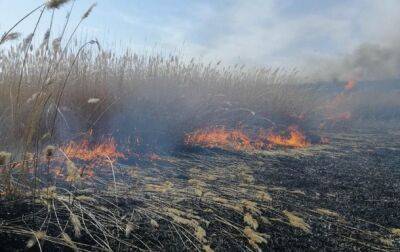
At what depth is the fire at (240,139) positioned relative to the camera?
18.2ft

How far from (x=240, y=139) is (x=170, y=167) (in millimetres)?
2381

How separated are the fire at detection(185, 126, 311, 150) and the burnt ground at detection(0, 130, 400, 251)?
621 millimetres

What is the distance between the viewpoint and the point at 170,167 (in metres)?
4.05

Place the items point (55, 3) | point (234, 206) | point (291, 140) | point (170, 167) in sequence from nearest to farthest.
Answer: point (55, 3)
point (234, 206)
point (170, 167)
point (291, 140)

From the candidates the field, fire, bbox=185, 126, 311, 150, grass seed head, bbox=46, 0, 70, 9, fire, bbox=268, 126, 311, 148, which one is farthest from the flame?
fire, bbox=268, 126, 311, 148

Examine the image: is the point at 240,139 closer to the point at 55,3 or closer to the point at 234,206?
the point at 234,206

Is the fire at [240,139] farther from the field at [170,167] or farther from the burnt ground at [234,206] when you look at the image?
the burnt ground at [234,206]

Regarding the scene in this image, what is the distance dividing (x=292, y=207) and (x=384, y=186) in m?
1.44

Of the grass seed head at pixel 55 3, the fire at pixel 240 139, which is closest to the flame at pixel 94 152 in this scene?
the fire at pixel 240 139

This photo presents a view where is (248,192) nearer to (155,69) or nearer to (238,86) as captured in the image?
(155,69)

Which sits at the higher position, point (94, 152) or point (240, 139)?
point (240, 139)

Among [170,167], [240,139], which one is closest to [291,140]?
[240,139]

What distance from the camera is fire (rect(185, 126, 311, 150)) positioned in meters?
5.54

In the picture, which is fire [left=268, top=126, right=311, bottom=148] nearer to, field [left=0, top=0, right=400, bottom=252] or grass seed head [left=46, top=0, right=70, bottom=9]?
field [left=0, top=0, right=400, bottom=252]
